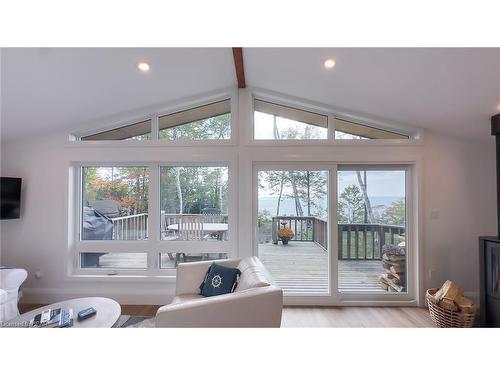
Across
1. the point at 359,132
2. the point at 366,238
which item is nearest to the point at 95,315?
the point at 366,238

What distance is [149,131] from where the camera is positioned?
3.53 metres

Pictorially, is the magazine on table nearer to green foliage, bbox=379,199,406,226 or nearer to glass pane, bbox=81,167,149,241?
glass pane, bbox=81,167,149,241

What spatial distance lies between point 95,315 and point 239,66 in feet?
9.14

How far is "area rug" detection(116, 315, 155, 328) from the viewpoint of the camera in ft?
9.00

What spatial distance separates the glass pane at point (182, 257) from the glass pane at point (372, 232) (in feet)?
5.59

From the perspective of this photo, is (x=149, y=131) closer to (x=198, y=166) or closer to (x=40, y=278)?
(x=198, y=166)

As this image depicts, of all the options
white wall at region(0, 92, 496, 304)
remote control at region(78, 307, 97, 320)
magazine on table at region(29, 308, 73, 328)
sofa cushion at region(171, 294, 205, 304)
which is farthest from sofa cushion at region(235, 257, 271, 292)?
magazine on table at region(29, 308, 73, 328)

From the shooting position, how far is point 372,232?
343 cm

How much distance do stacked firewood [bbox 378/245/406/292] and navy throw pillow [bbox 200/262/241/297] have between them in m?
2.20

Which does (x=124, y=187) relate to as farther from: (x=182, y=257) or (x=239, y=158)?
(x=239, y=158)

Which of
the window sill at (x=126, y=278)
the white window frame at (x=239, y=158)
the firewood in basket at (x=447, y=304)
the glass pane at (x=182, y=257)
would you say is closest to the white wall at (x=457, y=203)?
the white window frame at (x=239, y=158)

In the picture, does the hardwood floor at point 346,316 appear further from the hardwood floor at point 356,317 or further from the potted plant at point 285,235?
the potted plant at point 285,235
